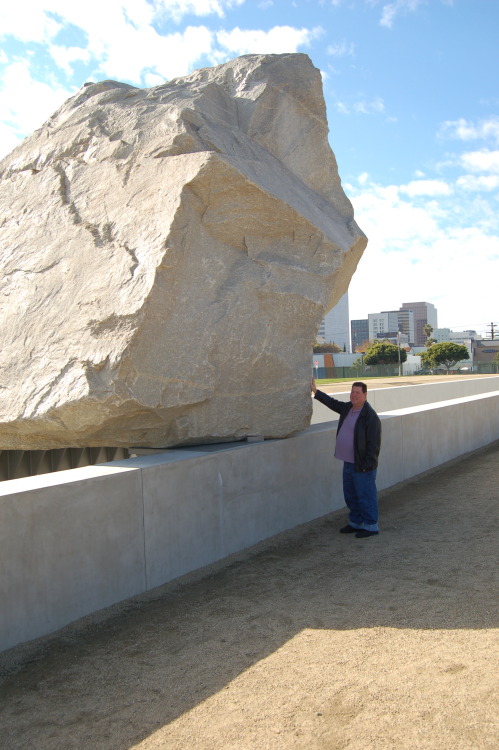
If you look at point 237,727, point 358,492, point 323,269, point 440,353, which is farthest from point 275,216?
point 440,353

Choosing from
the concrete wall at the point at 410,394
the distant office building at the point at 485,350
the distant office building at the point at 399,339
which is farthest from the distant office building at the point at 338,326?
the concrete wall at the point at 410,394

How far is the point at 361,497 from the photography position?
18.2 feet

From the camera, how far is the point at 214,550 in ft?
15.9

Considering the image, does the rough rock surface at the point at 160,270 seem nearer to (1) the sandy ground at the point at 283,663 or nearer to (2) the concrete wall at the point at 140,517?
(2) the concrete wall at the point at 140,517

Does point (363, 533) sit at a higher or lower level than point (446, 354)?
lower

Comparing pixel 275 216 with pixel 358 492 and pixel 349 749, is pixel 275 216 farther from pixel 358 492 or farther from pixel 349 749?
pixel 349 749

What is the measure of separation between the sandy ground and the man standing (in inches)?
22.5

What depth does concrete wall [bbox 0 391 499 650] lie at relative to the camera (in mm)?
3512

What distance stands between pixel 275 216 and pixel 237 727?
3725mm

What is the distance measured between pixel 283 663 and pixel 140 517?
144 cm

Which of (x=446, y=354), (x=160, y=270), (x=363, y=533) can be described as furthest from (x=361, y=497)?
(x=446, y=354)

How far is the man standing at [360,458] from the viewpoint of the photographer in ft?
17.9

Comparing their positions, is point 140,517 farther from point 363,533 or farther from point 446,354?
point 446,354

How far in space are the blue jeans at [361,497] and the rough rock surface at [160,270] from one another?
65 centimetres
